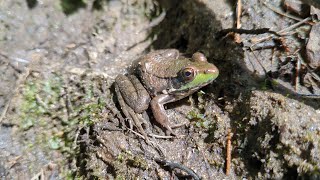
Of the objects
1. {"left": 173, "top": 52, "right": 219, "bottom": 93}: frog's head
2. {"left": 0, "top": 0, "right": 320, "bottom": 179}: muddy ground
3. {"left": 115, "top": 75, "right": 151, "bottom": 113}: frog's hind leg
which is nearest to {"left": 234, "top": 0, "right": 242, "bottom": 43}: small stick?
{"left": 0, "top": 0, "right": 320, "bottom": 179}: muddy ground

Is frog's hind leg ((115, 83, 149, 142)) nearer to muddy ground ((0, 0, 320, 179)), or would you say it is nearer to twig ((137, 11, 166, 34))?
muddy ground ((0, 0, 320, 179))

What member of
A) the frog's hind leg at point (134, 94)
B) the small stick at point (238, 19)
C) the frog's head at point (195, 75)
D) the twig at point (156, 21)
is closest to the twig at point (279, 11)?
the small stick at point (238, 19)

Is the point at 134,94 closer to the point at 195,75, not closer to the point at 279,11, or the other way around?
the point at 195,75

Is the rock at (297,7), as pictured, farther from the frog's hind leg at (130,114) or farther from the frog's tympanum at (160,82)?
the frog's hind leg at (130,114)

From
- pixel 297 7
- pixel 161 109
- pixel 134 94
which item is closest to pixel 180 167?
pixel 161 109

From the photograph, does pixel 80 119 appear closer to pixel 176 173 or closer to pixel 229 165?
pixel 176 173

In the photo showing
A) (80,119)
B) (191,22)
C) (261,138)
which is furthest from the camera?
(191,22)

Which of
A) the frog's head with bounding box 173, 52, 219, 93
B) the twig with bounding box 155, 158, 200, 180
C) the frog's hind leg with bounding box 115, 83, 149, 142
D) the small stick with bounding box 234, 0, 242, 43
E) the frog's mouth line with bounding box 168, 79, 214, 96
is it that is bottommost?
the twig with bounding box 155, 158, 200, 180

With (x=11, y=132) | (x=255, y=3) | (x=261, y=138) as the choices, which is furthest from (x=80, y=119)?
(x=255, y=3)
